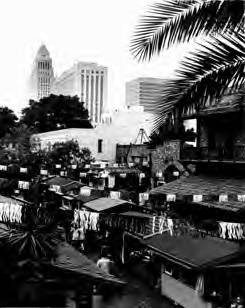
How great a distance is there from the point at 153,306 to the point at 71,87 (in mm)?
98882

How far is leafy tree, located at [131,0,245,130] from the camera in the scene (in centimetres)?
748

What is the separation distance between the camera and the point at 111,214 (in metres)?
19.4

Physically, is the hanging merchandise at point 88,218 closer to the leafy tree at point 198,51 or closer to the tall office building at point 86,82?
the leafy tree at point 198,51

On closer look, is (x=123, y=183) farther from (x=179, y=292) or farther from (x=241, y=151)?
(x=179, y=292)

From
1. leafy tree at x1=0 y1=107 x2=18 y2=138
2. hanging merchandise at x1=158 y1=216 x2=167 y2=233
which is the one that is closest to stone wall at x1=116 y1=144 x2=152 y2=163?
hanging merchandise at x1=158 y1=216 x2=167 y2=233

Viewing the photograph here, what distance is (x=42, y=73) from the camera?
13675cm

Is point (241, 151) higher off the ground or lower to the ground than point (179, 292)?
higher

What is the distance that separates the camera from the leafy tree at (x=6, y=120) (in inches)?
2857

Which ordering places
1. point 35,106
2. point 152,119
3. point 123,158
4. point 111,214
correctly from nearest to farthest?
1. point 152,119
2. point 111,214
3. point 123,158
4. point 35,106

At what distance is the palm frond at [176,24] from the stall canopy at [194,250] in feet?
24.6

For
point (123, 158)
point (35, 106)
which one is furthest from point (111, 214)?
point (35, 106)

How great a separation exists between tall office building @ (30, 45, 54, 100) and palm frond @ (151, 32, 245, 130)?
115785 mm

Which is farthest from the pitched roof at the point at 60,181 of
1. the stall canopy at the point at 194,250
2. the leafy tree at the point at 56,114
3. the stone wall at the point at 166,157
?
the leafy tree at the point at 56,114

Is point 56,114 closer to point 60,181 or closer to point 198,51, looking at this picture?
point 60,181
